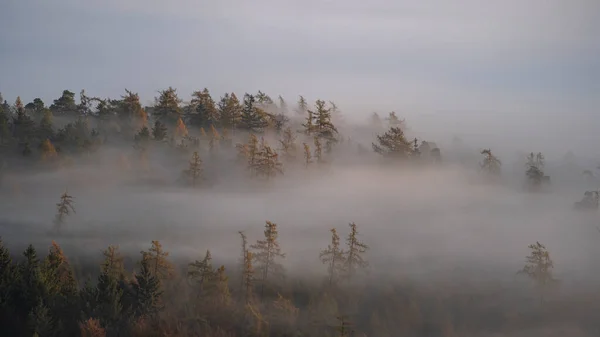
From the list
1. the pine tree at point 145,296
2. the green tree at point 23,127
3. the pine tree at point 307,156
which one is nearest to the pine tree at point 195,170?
the pine tree at point 307,156

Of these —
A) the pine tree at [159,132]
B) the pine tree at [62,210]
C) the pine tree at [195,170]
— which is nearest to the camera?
the pine tree at [62,210]

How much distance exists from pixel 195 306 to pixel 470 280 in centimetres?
6615

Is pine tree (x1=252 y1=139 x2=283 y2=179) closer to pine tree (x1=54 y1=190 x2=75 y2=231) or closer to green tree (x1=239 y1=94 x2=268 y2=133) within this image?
green tree (x1=239 y1=94 x2=268 y2=133)

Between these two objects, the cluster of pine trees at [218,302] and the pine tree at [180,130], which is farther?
the pine tree at [180,130]

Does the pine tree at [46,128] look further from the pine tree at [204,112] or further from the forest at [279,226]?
the pine tree at [204,112]

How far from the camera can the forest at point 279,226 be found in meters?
84.6

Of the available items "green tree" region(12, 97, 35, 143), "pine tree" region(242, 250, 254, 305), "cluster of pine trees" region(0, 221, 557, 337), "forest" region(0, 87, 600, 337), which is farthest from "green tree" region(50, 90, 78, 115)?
"pine tree" region(242, 250, 254, 305)

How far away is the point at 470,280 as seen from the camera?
387 feet

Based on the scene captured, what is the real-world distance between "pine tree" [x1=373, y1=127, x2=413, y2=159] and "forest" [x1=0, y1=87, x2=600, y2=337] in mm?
878

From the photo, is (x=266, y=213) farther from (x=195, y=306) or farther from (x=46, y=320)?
(x=46, y=320)

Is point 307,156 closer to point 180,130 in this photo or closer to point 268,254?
point 180,130

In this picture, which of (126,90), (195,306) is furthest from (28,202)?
(195,306)

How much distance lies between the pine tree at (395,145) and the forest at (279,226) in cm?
88

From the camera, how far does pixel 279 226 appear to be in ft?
511
